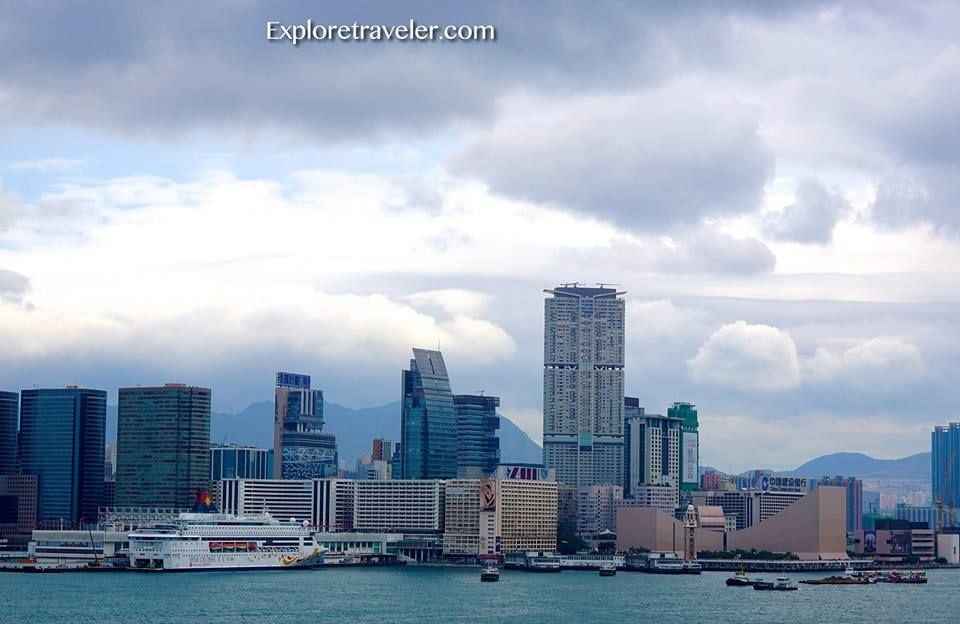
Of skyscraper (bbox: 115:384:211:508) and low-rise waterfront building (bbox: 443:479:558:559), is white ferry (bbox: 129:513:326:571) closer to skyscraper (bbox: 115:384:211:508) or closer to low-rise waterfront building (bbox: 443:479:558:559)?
low-rise waterfront building (bbox: 443:479:558:559)

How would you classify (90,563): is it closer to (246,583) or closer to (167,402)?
(246,583)

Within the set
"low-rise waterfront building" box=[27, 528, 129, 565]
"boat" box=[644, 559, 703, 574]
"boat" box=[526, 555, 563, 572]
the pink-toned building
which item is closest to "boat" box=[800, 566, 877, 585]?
"boat" box=[644, 559, 703, 574]

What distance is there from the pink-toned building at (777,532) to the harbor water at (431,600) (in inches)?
1356

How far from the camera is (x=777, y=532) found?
Answer: 165m

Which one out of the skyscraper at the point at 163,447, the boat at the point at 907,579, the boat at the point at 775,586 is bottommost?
the boat at the point at 907,579

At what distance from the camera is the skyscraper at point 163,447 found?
18862cm

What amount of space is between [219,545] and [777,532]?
59.4 meters

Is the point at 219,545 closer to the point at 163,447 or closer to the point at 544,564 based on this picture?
the point at 544,564

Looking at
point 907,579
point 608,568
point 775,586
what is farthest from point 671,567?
point 775,586

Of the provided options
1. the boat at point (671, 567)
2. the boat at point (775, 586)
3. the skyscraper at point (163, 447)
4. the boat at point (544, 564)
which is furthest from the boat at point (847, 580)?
the skyscraper at point (163, 447)

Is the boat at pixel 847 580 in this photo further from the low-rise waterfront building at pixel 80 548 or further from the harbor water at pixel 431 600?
the low-rise waterfront building at pixel 80 548

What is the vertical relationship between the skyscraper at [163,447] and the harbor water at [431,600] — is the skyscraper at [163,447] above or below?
above

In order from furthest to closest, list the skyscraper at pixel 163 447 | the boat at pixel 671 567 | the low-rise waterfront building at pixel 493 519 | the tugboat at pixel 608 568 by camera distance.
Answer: the skyscraper at pixel 163 447, the low-rise waterfront building at pixel 493 519, the boat at pixel 671 567, the tugboat at pixel 608 568

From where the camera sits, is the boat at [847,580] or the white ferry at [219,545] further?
the white ferry at [219,545]
